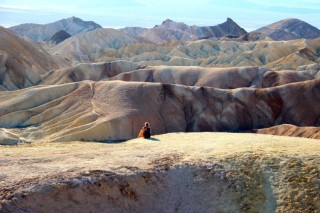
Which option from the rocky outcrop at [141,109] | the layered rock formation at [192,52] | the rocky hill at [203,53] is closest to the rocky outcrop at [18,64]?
the rocky outcrop at [141,109]

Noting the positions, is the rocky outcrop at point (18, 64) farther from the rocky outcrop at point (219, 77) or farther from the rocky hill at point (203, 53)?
the rocky hill at point (203, 53)

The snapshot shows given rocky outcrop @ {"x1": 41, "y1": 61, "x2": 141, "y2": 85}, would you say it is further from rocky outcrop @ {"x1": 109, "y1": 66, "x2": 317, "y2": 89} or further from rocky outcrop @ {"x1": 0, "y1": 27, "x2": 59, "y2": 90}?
rocky outcrop @ {"x1": 109, "y1": 66, "x2": 317, "y2": 89}

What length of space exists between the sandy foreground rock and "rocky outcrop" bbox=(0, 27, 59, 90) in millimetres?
55397

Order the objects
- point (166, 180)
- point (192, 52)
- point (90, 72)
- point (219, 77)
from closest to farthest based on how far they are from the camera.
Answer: point (166, 180) → point (219, 77) → point (90, 72) → point (192, 52)

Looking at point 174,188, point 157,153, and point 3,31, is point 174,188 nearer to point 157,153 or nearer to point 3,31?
point 157,153

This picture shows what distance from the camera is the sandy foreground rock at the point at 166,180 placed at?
1960 centimetres

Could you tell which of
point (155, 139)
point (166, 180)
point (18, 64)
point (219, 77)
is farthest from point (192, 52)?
point (166, 180)

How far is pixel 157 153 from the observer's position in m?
24.4

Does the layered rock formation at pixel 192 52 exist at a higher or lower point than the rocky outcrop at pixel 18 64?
higher

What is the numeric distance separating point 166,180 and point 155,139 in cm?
827

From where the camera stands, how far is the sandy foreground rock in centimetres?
1960

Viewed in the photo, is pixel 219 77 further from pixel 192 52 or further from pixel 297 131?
pixel 192 52

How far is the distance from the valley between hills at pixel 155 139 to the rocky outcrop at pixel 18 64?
0.71ft

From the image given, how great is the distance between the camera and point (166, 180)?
22.2 m
